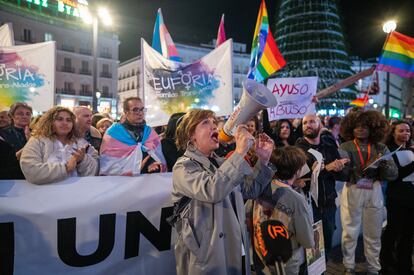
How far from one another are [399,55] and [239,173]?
8.16 metres

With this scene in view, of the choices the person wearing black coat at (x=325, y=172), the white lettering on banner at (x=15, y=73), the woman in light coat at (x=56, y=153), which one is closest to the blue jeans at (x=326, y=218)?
the person wearing black coat at (x=325, y=172)

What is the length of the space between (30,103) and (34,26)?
47785 mm

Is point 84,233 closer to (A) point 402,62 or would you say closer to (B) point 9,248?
(B) point 9,248

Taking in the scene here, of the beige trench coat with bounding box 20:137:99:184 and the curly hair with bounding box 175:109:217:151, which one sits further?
the beige trench coat with bounding box 20:137:99:184

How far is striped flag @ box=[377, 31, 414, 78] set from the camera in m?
8.26

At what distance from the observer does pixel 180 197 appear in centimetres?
247

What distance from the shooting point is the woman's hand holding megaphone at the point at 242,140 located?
2219 millimetres

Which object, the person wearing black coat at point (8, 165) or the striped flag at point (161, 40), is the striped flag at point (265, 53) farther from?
the person wearing black coat at point (8, 165)

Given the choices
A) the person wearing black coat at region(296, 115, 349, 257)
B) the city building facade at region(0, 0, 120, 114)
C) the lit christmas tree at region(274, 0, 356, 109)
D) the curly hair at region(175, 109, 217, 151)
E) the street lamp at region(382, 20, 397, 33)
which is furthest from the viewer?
the city building facade at region(0, 0, 120, 114)

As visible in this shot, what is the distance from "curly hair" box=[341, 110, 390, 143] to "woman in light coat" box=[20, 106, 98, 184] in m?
3.25

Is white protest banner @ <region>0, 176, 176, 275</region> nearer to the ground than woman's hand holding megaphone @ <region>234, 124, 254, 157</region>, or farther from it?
nearer to the ground

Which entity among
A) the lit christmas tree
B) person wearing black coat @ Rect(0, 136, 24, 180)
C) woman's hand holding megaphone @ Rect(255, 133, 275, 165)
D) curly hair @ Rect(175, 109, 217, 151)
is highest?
the lit christmas tree

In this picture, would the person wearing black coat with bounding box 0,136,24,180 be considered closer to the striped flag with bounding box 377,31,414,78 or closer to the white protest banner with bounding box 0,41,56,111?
the white protest banner with bounding box 0,41,56,111

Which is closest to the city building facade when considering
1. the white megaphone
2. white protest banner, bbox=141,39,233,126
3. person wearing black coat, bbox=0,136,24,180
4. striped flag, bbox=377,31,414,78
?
striped flag, bbox=377,31,414,78
